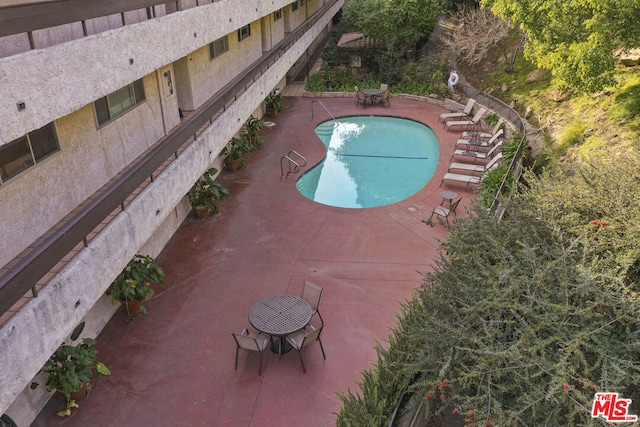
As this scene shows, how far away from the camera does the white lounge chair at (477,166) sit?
16.7 m

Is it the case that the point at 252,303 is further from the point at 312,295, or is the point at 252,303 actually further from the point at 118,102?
the point at 118,102

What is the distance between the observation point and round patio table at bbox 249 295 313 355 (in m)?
8.93

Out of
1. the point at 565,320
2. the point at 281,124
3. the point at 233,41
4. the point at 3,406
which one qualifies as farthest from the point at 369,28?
the point at 3,406

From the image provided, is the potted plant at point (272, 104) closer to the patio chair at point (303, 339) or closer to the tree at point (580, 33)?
the tree at point (580, 33)

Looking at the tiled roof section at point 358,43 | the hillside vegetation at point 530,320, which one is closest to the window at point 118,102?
the hillside vegetation at point 530,320

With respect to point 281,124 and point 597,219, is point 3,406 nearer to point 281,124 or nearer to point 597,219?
point 597,219

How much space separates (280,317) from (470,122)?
1633cm

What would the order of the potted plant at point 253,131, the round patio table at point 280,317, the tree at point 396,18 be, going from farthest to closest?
1. the tree at point 396,18
2. the potted plant at point 253,131
3. the round patio table at point 280,317

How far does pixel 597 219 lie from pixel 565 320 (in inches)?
101

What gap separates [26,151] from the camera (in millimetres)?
7566

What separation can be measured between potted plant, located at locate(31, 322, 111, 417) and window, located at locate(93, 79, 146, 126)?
14.3ft

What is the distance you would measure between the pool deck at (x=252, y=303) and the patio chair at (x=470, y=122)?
17.5 ft

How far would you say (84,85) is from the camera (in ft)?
23.4

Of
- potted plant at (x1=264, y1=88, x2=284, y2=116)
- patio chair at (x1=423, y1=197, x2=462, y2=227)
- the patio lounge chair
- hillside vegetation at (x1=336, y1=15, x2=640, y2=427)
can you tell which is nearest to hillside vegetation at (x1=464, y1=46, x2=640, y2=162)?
the patio lounge chair
